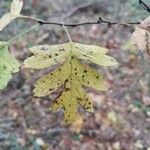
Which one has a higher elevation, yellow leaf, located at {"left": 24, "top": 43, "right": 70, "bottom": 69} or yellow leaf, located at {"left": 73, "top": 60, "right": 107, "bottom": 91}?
yellow leaf, located at {"left": 24, "top": 43, "right": 70, "bottom": 69}

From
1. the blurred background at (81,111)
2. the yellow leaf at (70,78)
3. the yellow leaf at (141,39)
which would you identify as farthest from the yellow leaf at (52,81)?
the blurred background at (81,111)

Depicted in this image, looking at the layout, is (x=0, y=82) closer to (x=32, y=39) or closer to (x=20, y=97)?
(x=20, y=97)

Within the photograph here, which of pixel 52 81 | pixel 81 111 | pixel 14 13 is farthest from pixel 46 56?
pixel 81 111

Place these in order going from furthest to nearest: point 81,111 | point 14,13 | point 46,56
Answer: point 81,111, point 14,13, point 46,56

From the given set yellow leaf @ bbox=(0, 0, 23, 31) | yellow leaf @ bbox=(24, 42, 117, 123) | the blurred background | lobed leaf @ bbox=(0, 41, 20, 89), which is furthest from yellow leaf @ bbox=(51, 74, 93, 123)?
the blurred background

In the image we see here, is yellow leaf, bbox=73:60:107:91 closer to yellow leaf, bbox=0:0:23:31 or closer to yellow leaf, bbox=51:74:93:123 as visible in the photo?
yellow leaf, bbox=51:74:93:123

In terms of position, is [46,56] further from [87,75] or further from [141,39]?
[141,39]

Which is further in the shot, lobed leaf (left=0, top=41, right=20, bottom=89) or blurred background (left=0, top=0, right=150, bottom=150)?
blurred background (left=0, top=0, right=150, bottom=150)

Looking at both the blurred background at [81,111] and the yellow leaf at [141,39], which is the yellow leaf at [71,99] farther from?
the blurred background at [81,111]

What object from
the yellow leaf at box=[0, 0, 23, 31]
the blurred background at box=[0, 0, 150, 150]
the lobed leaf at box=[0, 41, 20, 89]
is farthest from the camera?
the blurred background at box=[0, 0, 150, 150]
